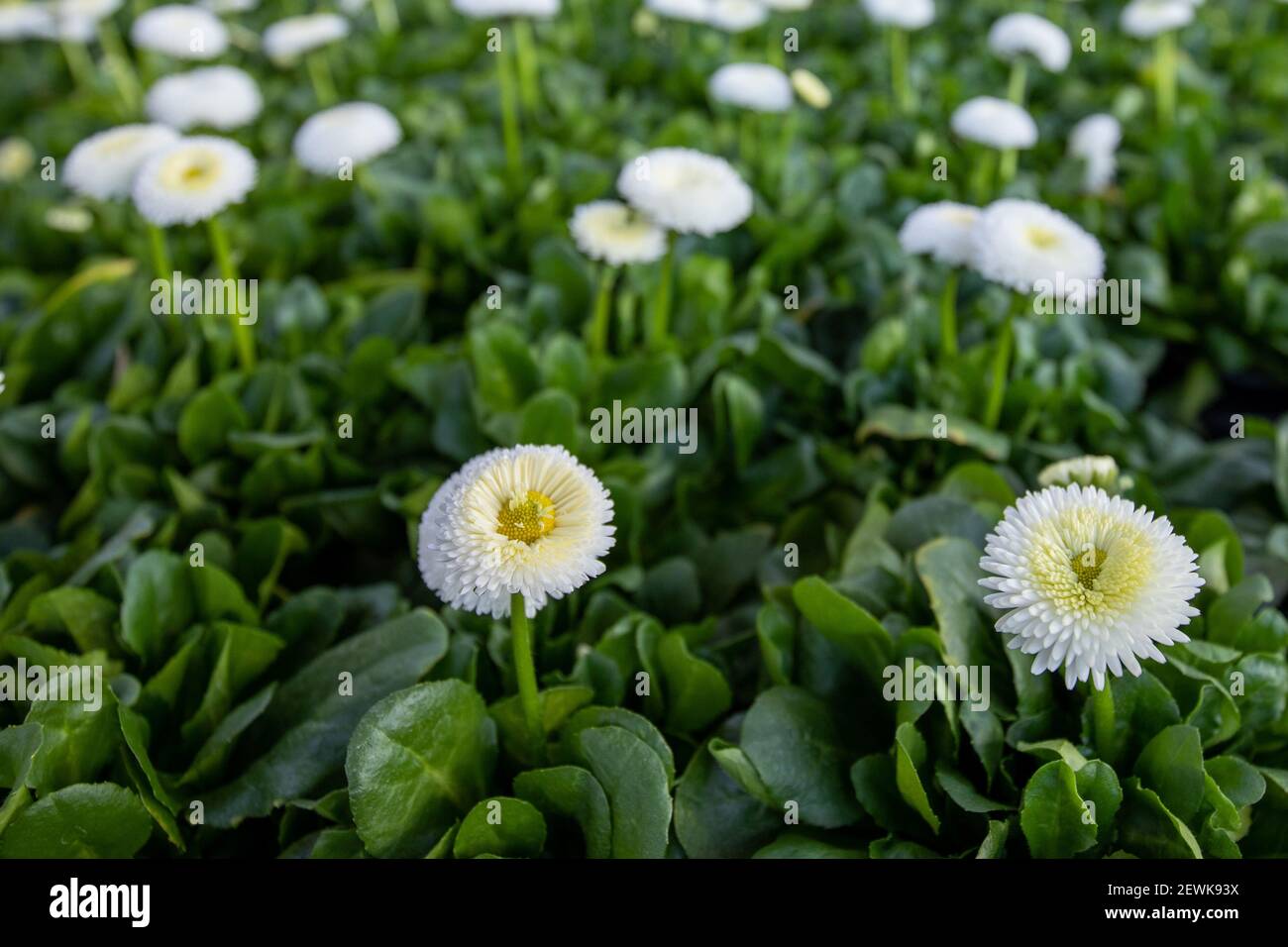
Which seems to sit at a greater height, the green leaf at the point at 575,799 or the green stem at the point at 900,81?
the green stem at the point at 900,81

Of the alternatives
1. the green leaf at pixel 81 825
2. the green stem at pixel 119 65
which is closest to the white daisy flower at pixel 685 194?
the green leaf at pixel 81 825

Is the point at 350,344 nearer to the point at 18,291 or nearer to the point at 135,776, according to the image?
the point at 18,291

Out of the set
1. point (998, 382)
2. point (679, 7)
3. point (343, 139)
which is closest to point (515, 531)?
point (998, 382)

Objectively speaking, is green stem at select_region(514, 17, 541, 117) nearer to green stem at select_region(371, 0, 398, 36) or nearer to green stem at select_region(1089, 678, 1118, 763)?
green stem at select_region(371, 0, 398, 36)

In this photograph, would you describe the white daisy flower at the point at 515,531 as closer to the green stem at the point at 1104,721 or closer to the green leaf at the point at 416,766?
the green leaf at the point at 416,766

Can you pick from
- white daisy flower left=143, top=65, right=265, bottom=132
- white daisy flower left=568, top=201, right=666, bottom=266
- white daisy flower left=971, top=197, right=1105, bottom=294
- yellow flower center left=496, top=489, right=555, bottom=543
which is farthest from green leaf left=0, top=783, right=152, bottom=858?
white daisy flower left=143, top=65, right=265, bottom=132

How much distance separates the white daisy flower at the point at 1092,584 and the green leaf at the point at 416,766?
0.63 metres

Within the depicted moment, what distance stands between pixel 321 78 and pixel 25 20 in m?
1.06

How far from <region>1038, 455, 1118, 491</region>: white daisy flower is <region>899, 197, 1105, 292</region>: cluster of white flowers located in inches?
11.9

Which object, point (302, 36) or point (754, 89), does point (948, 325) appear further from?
point (302, 36)

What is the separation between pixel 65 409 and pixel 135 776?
102 cm

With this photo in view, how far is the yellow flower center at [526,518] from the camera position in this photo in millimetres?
1171

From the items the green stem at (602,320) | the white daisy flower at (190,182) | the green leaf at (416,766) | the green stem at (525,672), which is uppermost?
the white daisy flower at (190,182)

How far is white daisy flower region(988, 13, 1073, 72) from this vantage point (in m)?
2.60
